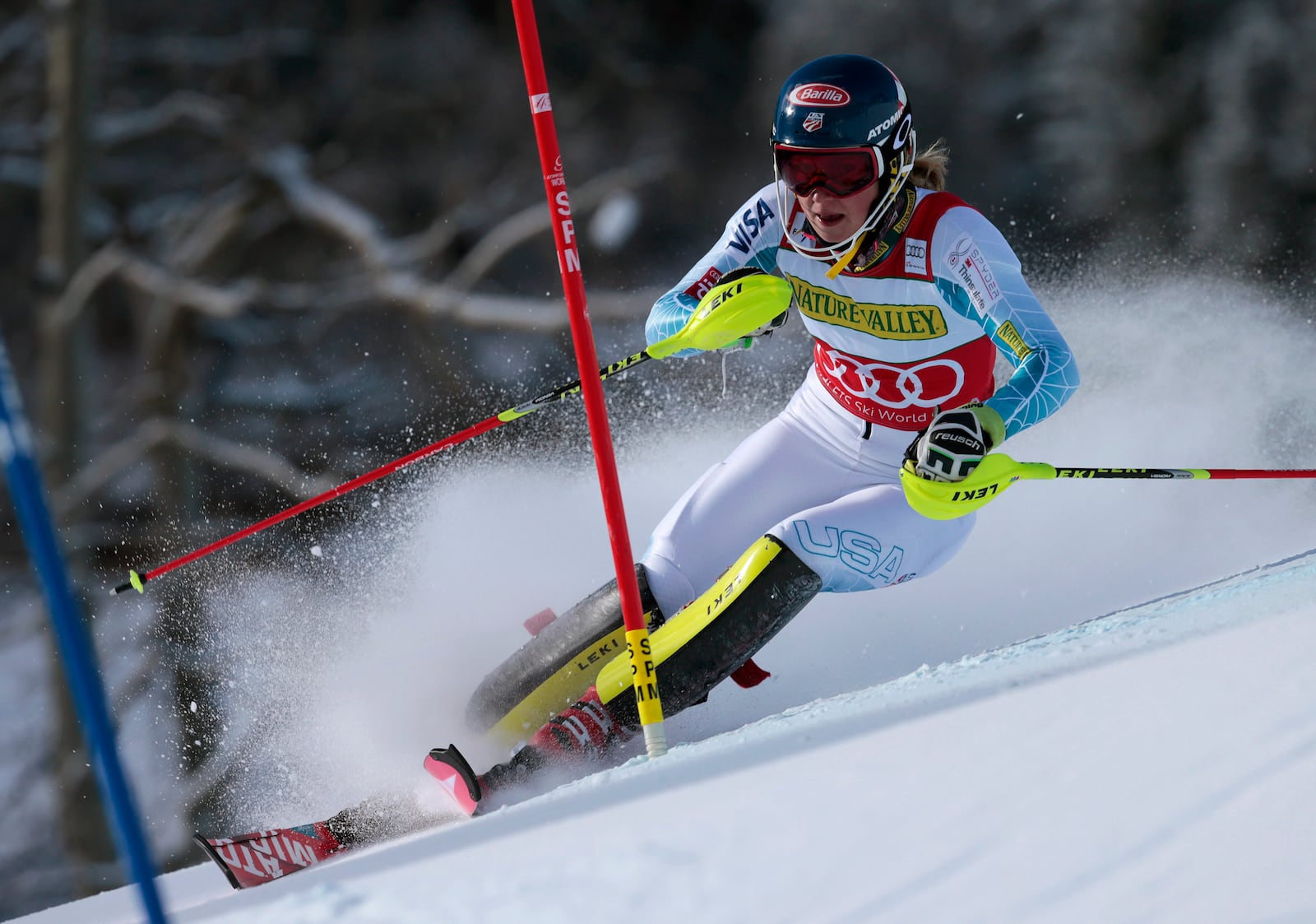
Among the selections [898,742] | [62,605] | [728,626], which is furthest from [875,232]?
[62,605]

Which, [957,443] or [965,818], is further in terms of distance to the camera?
[957,443]

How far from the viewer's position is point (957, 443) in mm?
1869

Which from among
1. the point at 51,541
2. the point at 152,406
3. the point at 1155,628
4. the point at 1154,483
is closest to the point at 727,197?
the point at 152,406

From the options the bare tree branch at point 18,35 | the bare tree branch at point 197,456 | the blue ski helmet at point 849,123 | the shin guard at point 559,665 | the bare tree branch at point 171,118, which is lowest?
the bare tree branch at point 197,456

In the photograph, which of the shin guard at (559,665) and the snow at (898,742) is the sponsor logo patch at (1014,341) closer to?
the snow at (898,742)

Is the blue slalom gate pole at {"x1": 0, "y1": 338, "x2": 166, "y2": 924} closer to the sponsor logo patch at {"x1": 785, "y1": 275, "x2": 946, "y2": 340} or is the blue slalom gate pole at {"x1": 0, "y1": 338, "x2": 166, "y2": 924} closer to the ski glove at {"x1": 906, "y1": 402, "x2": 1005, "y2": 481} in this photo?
the ski glove at {"x1": 906, "y1": 402, "x2": 1005, "y2": 481}

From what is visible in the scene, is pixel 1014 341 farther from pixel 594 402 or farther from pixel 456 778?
pixel 456 778

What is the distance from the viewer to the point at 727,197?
10938mm

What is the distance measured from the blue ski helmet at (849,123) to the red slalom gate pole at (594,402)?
15.8 inches

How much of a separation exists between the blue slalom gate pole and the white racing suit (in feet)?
4.54

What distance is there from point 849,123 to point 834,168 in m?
0.08

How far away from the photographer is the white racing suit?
203cm

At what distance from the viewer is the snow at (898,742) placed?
1.11 metres

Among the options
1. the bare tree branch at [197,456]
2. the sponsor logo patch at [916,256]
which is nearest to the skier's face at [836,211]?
the sponsor logo patch at [916,256]
